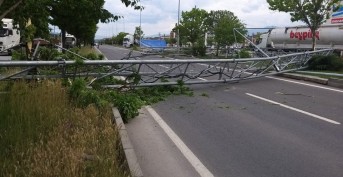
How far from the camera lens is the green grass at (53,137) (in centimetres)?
453

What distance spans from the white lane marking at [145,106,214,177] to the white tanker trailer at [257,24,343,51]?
22.0 metres

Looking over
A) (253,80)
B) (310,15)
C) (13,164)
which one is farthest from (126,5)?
(310,15)

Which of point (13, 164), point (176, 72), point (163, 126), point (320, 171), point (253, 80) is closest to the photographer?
point (13, 164)

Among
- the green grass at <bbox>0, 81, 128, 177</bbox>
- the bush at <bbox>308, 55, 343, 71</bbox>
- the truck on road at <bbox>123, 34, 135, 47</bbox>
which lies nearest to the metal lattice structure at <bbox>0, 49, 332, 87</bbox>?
the bush at <bbox>308, 55, 343, 71</bbox>

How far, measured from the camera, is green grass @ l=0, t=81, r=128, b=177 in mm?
4531

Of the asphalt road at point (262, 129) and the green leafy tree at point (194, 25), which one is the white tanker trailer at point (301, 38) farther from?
the asphalt road at point (262, 129)

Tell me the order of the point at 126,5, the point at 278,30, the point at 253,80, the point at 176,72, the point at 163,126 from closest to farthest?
the point at 126,5
the point at 163,126
the point at 176,72
the point at 253,80
the point at 278,30

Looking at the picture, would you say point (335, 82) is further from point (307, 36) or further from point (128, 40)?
point (128, 40)

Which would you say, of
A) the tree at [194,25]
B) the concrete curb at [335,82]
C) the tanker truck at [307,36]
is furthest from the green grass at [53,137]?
the tree at [194,25]

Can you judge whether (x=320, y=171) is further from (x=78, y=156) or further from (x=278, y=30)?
(x=278, y=30)

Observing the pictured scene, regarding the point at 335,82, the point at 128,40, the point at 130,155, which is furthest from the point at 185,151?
the point at 128,40

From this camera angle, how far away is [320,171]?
5.64 meters

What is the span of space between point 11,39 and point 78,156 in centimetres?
3481

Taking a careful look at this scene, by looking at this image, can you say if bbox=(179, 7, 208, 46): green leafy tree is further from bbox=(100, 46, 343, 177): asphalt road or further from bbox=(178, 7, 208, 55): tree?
bbox=(100, 46, 343, 177): asphalt road
